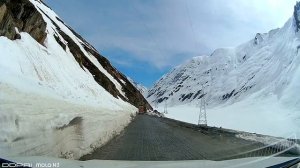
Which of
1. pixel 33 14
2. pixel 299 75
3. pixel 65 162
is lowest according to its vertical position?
pixel 65 162

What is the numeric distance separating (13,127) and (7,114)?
272 mm

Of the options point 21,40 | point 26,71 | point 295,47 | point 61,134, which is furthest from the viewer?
point 295,47

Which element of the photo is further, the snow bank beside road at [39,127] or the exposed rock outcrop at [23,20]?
the exposed rock outcrop at [23,20]

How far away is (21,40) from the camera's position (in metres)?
32.9

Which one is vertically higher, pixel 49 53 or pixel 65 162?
pixel 49 53

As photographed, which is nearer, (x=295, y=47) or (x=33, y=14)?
(x=33, y=14)

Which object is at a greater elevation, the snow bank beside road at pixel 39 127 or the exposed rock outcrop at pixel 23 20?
the exposed rock outcrop at pixel 23 20

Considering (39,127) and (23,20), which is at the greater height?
(23,20)

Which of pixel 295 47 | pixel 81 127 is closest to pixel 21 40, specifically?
pixel 81 127

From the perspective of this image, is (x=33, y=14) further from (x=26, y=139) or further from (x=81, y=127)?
(x=26, y=139)

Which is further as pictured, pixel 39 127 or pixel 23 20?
pixel 23 20

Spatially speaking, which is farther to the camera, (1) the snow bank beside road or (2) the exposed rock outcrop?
(2) the exposed rock outcrop

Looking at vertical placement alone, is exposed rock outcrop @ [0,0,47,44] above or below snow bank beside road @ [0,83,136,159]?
above

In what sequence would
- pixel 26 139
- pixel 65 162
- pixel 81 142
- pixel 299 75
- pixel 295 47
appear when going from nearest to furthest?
pixel 65 162
pixel 26 139
pixel 81 142
pixel 299 75
pixel 295 47
